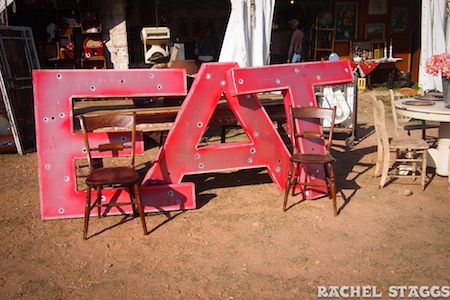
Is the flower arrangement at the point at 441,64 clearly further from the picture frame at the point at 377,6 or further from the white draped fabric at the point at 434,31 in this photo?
the picture frame at the point at 377,6

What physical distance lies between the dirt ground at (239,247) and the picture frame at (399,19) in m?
10.4

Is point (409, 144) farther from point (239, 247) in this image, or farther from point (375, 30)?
point (375, 30)

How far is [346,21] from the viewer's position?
48.6 ft

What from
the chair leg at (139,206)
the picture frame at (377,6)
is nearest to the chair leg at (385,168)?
the chair leg at (139,206)

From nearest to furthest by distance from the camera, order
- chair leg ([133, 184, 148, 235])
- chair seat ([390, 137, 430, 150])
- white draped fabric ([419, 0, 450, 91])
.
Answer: chair leg ([133, 184, 148, 235])
chair seat ([390, 137, 430, 150])
white draped fabric ([419, 0, 450, 91])

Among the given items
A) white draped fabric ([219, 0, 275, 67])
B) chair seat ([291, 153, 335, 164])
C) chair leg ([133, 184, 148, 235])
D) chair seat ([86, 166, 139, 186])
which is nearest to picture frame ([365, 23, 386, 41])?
white draped fabric ([219, 0, 275, 67])

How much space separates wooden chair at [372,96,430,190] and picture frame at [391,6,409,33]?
9.81 m

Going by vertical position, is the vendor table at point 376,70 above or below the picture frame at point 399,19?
below

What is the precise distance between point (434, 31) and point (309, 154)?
891 centimetres

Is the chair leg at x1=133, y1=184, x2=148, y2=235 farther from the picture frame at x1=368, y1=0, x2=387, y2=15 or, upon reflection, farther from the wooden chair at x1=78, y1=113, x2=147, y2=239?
the picture frame at x1=368, y1=0, x2=387, y2=15

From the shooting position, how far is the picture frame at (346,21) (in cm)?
1473

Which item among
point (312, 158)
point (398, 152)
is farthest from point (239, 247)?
point (398, 152)

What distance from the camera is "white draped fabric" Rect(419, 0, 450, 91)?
39.0ft

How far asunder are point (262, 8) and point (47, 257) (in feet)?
24.7
